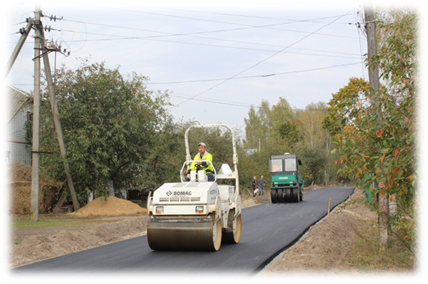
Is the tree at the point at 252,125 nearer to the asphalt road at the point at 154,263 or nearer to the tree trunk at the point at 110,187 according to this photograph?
the tree trunk at the point at 110,187

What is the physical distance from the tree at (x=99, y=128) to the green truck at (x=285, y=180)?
8.53m

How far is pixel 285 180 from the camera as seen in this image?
2659cm

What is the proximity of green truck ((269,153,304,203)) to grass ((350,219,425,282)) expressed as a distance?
50.5 ft

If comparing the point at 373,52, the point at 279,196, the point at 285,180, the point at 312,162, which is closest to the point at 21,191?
the point at 279,196

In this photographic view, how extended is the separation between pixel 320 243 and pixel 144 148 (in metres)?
14.5

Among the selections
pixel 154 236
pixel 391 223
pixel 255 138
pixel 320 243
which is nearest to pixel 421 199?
pixel 391 223

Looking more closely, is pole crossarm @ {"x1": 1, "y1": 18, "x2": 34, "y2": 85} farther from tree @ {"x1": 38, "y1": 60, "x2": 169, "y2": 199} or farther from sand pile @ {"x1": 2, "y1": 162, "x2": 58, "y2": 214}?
sand pile @ {"x1": 2, "y1": 162, "x2": 58, "y2": 214}

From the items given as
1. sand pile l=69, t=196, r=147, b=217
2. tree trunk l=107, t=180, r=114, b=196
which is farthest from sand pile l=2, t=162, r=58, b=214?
tree trunk l=107, t=180, r=114, b=196

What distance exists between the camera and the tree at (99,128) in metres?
20.5

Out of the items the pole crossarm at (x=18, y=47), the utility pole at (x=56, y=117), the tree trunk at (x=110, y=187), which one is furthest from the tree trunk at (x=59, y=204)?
the pole crossarm at (x=18, y=47)

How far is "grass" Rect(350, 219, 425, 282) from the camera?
736 centimetres

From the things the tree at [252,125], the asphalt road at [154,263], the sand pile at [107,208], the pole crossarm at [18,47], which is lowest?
the asphalt road at [154,263]

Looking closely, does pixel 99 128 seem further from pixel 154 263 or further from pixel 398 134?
pixel 398 134

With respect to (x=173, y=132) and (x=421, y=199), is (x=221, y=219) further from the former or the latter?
(x=173, y=132)
